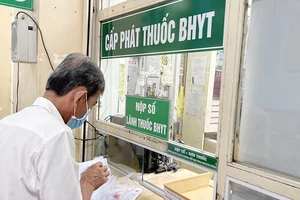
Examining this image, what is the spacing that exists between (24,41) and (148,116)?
1.14 meters

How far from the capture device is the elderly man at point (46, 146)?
0.80 m

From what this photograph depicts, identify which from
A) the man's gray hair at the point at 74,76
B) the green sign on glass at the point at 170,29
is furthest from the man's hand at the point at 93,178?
the green sign on glass at the point at 170,29

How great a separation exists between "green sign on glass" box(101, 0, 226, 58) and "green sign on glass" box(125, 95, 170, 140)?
296mm

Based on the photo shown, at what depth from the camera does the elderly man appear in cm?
80

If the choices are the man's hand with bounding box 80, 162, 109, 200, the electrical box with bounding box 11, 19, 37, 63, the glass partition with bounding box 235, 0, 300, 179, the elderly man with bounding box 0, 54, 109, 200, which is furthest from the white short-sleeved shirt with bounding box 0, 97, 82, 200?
the electrical box with bounding box 11, 19, 37, 63

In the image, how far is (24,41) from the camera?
1.90 m

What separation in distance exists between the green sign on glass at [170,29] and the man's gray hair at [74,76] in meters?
0.52

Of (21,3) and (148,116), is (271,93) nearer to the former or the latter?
(148,116)

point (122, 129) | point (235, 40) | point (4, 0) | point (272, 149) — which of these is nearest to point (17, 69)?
point (4, 0)

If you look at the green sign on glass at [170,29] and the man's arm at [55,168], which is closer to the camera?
the man's arm at [55,168]

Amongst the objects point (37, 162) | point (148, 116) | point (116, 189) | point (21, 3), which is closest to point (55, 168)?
point (37, 162)

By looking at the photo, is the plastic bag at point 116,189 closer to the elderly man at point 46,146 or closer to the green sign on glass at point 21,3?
the elderly man at point 46,146

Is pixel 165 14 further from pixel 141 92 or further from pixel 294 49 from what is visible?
pixel 294 49

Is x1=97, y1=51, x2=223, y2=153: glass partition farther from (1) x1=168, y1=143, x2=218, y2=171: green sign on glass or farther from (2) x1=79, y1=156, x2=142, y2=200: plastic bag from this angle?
(2) x1=79, y1=156, x2=142, y2=200: plastic bag
